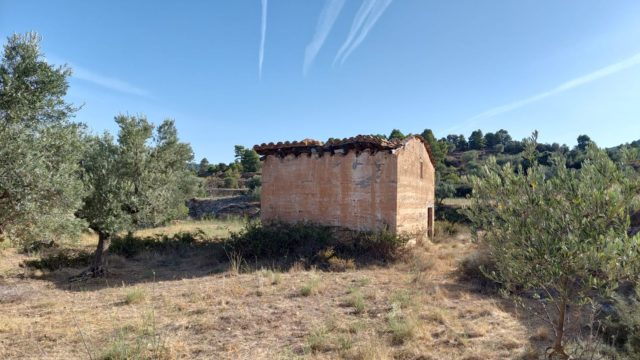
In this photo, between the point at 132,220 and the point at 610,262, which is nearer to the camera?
the point at 610,262

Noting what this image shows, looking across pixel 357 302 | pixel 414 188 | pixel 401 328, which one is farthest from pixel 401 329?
pixel 414 188

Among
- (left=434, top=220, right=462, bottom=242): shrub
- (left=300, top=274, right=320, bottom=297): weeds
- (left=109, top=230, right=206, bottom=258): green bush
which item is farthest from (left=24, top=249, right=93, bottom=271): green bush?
(left=434, top=220, right=462, bottom=242): shrub

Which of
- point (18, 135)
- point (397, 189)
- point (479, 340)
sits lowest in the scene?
point (479, 340)

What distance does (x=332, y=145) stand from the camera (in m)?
13.1

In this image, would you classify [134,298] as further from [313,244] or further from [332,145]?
[332,145]

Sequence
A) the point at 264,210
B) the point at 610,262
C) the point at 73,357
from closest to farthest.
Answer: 1. the point at 610,262
2. the point at 73,357
3. the point at 264,210

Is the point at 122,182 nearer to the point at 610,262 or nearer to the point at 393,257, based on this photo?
the point at 393,257

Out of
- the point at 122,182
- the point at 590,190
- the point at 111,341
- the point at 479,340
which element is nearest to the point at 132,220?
the point at 122,182

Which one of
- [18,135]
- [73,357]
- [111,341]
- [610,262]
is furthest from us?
[18,135]

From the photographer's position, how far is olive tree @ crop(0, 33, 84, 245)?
6.75 meters

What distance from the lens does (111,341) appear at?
5.63m

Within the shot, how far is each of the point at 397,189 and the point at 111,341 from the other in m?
8.94

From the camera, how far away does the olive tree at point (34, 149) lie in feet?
22.1

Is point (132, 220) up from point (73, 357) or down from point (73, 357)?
up
